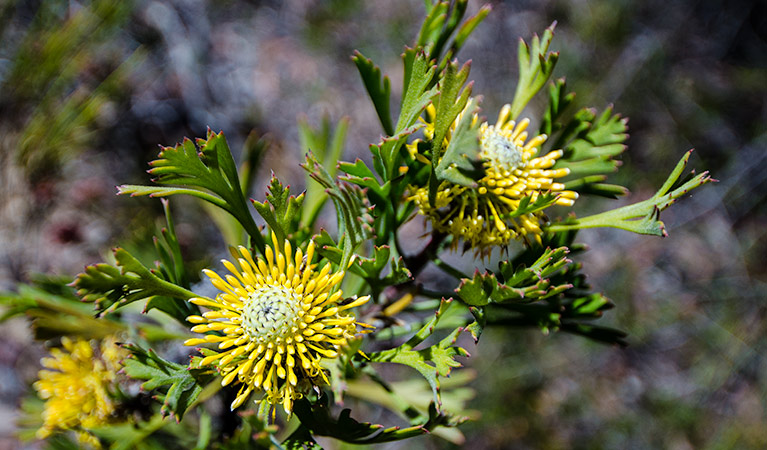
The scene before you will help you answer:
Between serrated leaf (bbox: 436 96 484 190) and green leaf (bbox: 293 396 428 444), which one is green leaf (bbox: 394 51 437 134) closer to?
serrated leaf (bbox: 436 96 484 190)

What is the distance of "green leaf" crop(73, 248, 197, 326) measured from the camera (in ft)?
1.97

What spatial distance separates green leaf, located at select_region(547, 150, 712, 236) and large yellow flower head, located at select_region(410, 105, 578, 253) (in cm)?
4

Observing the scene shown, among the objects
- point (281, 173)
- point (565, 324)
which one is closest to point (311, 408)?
point (565, 324)

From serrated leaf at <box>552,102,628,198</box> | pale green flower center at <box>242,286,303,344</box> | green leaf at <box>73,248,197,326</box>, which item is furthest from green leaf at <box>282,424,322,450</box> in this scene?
serrated leaf at <box>552,102,628,198</box>

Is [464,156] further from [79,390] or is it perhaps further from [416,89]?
[79,390]

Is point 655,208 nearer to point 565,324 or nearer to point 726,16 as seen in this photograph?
Result: point 565,324

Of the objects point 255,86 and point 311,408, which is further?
point 255,86

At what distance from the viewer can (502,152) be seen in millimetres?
759

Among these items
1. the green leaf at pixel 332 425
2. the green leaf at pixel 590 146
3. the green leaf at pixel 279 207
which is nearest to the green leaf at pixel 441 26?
the green leaf at pixel 590 146

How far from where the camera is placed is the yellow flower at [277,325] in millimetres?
663

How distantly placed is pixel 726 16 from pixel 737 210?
54.9 inches

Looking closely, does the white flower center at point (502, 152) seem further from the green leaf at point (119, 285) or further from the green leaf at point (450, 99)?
the green leaf at point (119, 285)

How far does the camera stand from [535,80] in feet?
2.68

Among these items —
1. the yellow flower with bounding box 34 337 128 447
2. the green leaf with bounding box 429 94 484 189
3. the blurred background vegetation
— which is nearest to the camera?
the green leaf with bounding box 429 94 484 189
